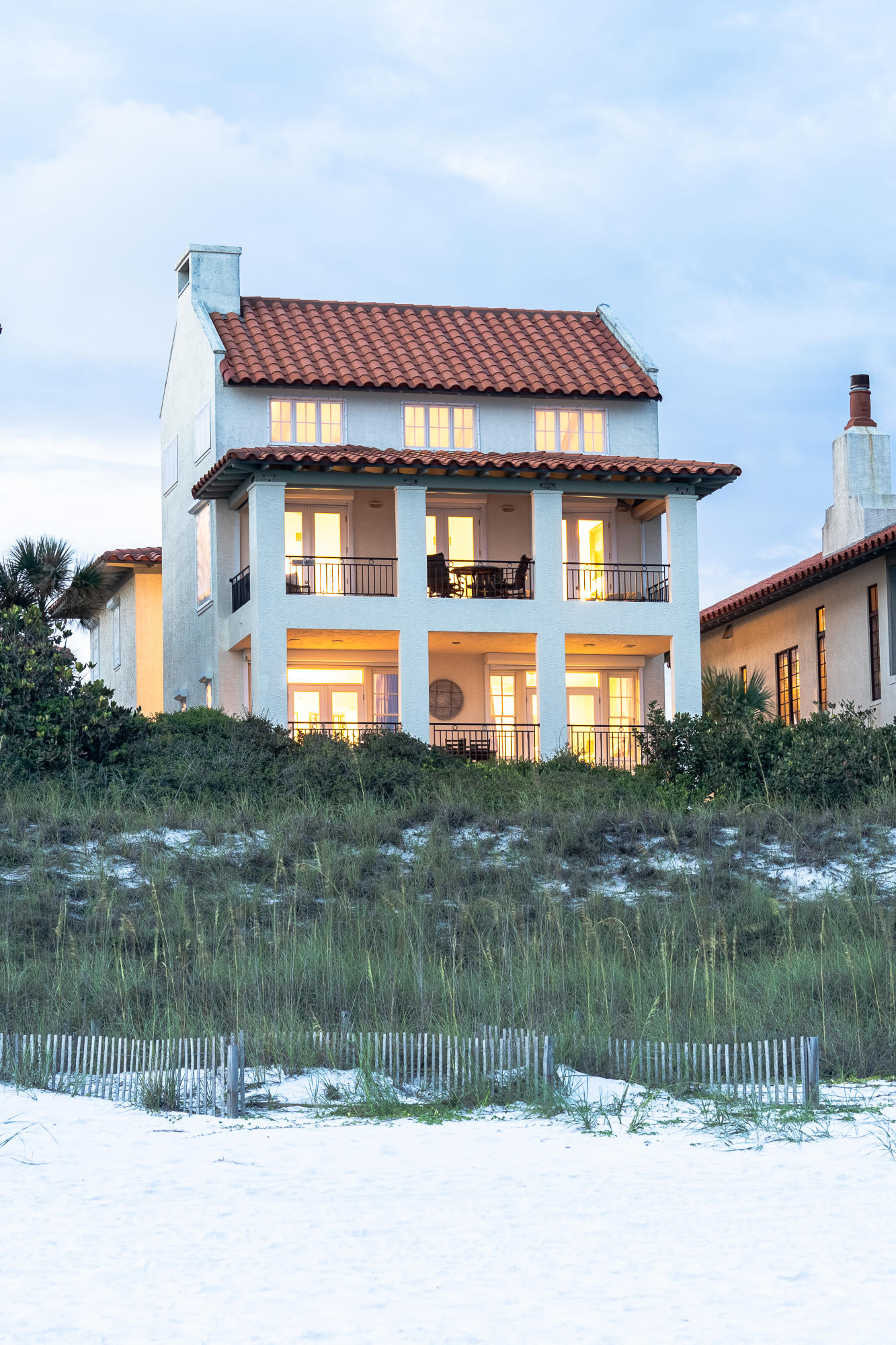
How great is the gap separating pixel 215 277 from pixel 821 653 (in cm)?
1445

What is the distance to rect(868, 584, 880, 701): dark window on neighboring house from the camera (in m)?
29.6

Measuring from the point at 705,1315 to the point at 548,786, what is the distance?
16509 millimetres

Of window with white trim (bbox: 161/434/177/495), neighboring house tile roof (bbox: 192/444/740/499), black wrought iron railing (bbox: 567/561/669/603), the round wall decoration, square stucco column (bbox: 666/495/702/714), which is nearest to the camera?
neighboring house tile roof (bbox: 192/444/740/499)

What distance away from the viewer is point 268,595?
90.1ft

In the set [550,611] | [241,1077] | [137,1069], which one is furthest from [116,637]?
[241,1077]

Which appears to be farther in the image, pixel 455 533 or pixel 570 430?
pixel 570 430

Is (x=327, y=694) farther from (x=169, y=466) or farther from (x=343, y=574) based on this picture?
(x=169, y=466)

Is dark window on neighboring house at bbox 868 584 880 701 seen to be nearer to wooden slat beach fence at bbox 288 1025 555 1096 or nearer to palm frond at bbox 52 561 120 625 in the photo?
palm frond at bbox 52 561 120 625

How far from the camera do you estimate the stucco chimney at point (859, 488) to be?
32125mm

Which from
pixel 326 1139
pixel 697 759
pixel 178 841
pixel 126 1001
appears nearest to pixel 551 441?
pixel 697 759

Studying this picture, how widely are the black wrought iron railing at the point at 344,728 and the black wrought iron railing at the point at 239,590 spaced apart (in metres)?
2.41

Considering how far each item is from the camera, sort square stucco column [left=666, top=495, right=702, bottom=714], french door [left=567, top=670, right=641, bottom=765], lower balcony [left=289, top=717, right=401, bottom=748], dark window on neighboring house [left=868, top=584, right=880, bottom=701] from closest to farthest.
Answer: lower balcony [left=289, top=717, right=401, bottom=748], square stucco column [left=666, top=495, right=702, bottom=714], dark window on neighboring house [left=868, top=584, right=880, bottom=701], french door [left=567, top=670, right=641, bottom=765]

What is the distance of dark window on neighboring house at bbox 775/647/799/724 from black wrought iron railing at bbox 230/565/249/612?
11.8 metres

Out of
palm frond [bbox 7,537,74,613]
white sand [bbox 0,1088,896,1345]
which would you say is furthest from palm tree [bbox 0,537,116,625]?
white sand [bbox 0,1088,896,1345]
